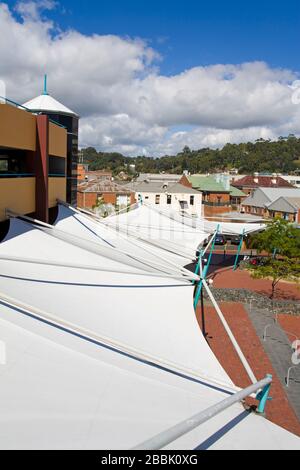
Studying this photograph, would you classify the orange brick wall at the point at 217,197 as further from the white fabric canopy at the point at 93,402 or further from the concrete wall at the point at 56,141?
the white fabric canopy at the point at 93,402

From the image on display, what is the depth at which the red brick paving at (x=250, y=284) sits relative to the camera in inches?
896

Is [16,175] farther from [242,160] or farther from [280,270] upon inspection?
[242,160]

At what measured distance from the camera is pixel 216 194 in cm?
5688

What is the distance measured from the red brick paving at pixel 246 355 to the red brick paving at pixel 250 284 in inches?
157

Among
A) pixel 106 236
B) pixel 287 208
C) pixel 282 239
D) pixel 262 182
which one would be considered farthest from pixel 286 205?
pixel 106 236

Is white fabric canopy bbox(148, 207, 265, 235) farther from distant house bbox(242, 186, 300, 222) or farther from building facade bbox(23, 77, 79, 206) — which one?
distant house bbox(242, 186, 300, 222)

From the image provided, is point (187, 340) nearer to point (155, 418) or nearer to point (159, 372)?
point (159, 372)

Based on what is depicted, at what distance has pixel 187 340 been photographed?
6.96 metres

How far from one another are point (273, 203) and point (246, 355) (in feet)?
117

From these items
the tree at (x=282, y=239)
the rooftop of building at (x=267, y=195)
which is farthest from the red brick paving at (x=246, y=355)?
the rooftop of building at (x=267, y=195)

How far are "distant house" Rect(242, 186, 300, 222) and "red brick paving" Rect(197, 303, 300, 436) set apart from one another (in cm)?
2713

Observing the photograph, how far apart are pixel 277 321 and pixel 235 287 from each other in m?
6.33

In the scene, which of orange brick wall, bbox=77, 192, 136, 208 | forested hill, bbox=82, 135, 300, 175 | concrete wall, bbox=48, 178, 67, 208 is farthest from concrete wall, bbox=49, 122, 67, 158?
forested hill, bbox=82, 135, 300, 175

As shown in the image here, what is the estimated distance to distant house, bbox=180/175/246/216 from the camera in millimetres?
53500
